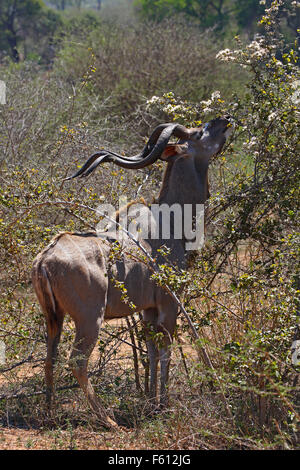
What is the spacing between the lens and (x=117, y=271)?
200 inches

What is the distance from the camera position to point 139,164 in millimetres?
5285

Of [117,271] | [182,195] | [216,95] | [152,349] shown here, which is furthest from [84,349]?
[216,95]

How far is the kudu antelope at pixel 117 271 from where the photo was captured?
4.78m

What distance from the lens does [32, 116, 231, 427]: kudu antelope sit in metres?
4.78

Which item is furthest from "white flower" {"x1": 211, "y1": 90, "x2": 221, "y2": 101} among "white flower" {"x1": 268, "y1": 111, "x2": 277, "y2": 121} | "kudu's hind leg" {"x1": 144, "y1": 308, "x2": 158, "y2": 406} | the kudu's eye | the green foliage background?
"kudu's hind leg" {"x1": 144, "y1": 308, "x2": 158, "y2": 406}

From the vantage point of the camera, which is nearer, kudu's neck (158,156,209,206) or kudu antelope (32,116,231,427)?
kudu antelope (32,116,231,427)

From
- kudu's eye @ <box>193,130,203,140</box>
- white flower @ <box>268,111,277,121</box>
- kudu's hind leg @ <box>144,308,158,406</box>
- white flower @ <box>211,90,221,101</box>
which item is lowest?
kudu's hind leg @ <box>144,308,158,406</box>

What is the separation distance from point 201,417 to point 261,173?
8.06 feet

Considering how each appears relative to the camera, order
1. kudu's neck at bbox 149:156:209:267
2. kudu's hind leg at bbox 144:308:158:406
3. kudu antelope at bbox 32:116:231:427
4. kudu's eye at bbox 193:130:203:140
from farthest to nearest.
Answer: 1. kudu's eye at bbox 193:130:203:140
2. kudu's neck at bbox 149:156:209:267
3. kudu's hind leg at bbox 144:308:158:406
4. kudu antelope at bbox 32:116:231:427

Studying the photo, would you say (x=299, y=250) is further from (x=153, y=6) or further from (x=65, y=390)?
(x=153, y=6)

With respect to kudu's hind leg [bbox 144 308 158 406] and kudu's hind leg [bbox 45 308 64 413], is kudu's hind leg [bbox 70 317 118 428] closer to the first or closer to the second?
kudu's hind leg [bbox 45 308 64 413]

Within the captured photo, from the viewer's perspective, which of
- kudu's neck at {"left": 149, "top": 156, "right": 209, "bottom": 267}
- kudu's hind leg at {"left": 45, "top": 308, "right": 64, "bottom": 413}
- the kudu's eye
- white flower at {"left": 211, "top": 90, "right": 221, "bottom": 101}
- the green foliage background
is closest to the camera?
the green foliage background

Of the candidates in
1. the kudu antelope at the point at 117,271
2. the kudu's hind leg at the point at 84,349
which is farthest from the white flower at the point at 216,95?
the kudu's hind leg at the point at 84,349

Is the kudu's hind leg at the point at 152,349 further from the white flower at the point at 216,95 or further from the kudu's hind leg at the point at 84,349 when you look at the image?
the white flower at the point at 216,95
